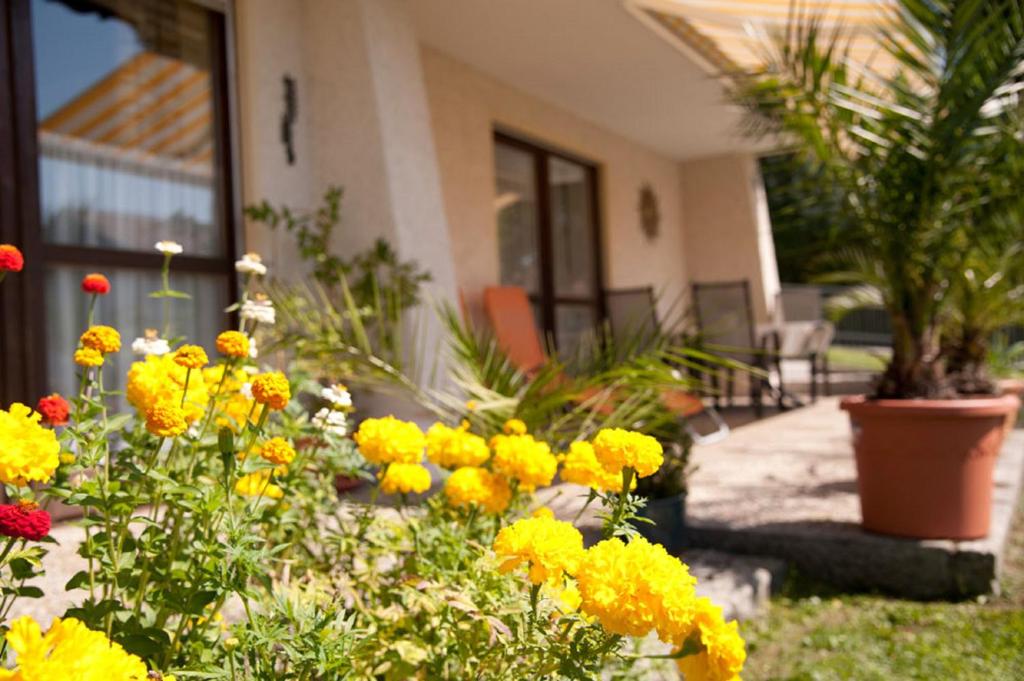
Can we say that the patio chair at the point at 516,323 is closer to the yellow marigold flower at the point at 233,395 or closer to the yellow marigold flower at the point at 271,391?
the yellow marigold flower at the point at 233,395

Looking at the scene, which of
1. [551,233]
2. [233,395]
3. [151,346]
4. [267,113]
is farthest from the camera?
[551,233]

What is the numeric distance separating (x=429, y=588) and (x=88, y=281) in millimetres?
633

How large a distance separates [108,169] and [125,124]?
0.22 metres

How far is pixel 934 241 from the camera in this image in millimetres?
2838

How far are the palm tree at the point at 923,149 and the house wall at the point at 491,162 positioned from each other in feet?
8.85

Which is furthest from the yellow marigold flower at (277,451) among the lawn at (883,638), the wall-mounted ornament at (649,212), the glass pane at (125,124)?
the wall-mounted ornament at (649,212)

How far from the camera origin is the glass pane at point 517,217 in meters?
6.29

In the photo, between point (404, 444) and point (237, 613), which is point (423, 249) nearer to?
point (237, 613)

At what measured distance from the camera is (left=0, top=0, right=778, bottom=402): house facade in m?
3.15

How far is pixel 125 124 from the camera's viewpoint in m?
3.45

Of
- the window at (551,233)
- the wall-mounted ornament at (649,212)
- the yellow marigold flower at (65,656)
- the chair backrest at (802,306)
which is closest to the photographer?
the yellow marigold flower at (65,656)

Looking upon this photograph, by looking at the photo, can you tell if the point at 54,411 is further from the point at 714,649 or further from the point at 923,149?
the point at 923,149

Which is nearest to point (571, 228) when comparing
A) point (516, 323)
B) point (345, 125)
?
point (516, 323)

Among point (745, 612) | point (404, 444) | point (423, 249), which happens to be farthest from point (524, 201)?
point (404, 444)
